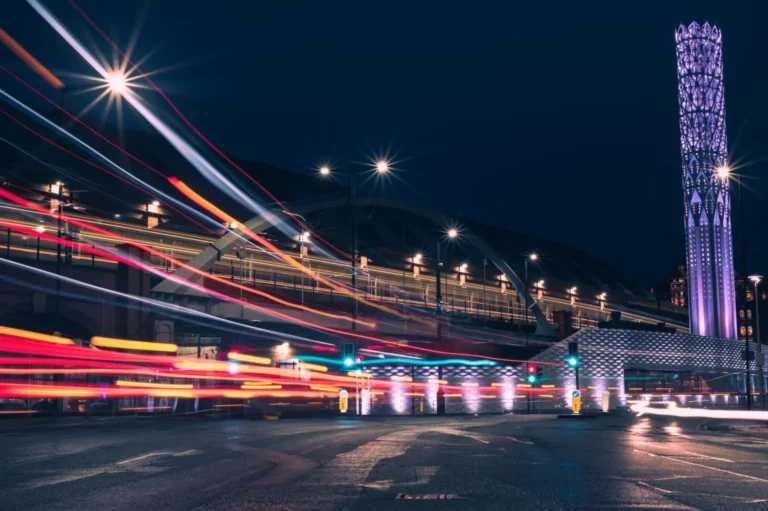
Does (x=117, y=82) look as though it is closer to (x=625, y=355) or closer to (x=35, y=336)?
(x=35, y=336)

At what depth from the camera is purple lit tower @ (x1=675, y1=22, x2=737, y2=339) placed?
95.1 metres

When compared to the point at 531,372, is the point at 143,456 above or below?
below

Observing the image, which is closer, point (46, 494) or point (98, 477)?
point (46, 494)

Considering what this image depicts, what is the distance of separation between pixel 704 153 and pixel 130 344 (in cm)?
6774

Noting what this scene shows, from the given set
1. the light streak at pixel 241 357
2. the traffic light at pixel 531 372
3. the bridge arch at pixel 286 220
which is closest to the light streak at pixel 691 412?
the traffic light at pixel 531 372

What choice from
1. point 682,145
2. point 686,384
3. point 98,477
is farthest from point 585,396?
point 98,477

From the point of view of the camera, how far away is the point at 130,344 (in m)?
47.6

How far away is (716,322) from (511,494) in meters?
94.0

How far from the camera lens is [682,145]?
9706cm

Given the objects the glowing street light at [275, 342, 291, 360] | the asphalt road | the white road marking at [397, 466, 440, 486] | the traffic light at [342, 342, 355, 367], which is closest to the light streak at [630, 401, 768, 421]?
the asphalt road

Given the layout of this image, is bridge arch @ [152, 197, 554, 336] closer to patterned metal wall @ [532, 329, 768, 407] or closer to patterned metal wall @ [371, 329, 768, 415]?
patterned metal wall @ [532, 329, 768, 407]

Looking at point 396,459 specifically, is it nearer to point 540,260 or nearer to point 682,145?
point 682,145

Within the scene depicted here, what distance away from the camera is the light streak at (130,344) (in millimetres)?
44438

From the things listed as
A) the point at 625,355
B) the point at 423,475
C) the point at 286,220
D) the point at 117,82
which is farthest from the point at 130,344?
the point at 625,355
